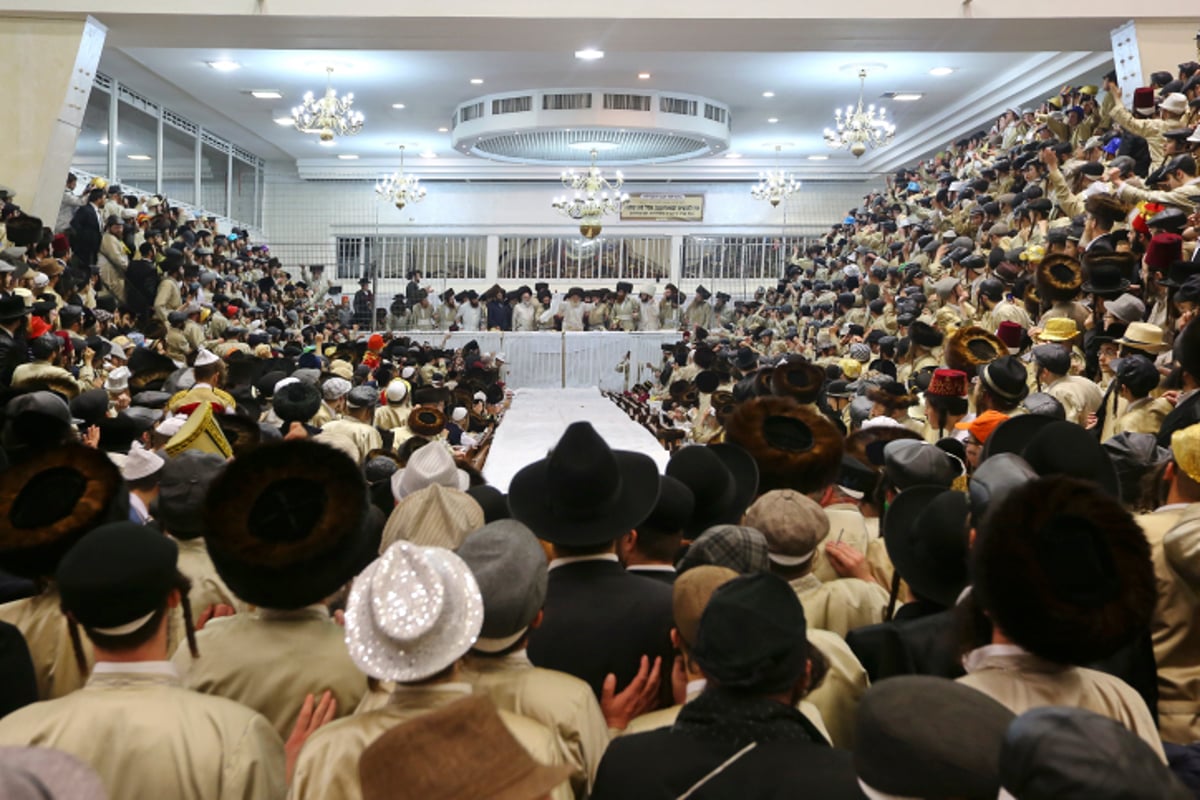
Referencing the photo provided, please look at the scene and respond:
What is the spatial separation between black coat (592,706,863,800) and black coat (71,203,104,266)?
1152cm

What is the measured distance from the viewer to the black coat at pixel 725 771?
1649 mm

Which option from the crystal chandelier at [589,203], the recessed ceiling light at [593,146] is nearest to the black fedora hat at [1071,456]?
the crystal chandelier at [589,203]

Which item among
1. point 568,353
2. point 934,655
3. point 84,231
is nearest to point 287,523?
point 934,655

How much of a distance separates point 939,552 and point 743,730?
92 cm

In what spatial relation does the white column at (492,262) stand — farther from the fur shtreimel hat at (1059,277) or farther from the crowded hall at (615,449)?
the fur shtreimel hat at (1059,277)

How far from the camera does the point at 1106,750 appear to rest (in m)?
1.23

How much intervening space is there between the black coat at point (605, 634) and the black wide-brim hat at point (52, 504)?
1.12 meters

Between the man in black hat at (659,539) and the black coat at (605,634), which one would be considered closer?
the black coat at (605,634)

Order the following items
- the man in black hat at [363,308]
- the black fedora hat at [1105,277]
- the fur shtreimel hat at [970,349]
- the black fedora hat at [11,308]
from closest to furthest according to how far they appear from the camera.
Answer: the fur shtreimel hat at [970,349]
the black fedora hat at [11,308]
the black fedora hat at [1105,277]
the man in black hat at [363,308]

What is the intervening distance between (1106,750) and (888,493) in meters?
2.63

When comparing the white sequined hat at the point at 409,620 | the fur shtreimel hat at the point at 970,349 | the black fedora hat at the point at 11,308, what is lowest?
the white sequined hat at the point at 409,620

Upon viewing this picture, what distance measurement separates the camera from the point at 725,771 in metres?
1.68

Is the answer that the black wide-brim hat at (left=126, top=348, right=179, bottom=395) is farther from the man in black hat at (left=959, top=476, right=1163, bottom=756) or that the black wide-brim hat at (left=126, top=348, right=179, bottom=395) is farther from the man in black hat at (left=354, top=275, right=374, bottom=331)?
the man in black hat at (left=354, top=275, right=374, bottom=331)

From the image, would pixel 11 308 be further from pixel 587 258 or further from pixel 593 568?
pixel 587 258
